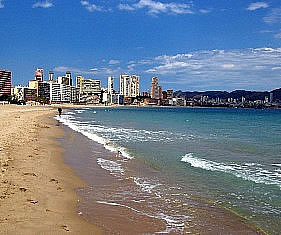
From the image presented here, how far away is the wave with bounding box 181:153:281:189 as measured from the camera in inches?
438

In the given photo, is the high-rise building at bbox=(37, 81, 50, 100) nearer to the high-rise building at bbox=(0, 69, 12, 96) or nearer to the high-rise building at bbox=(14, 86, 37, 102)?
the high-rise building at bbox=(14, 86, 37, 102)

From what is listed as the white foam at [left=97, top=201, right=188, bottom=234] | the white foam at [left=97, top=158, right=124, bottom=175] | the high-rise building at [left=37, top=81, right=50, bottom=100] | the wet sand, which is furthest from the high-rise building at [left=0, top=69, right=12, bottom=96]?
the white foam at [left=97, top=201, right=188, bottom=234]

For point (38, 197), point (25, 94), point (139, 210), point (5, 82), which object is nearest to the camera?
point (139, 210)

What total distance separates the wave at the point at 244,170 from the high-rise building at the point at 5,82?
165343 millimetres

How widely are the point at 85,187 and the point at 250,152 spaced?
11093mm

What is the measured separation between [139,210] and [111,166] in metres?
5.66

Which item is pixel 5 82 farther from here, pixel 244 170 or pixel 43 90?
pixel 244 170

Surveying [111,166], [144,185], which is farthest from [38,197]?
[111,166]

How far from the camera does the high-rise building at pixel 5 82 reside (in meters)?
168

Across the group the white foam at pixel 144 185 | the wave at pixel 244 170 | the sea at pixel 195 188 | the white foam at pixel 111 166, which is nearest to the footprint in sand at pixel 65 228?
the sea at pixel 195 188

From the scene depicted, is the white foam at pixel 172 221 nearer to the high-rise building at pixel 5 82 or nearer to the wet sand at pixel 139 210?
the wet sand at pixel 139 210

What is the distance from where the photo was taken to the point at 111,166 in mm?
13219

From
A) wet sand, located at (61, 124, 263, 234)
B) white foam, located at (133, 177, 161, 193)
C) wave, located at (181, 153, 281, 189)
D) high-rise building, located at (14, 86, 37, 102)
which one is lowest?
wave, located at (181, 153, 281, 189)

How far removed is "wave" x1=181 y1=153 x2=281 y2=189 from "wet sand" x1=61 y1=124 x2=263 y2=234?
262cm
